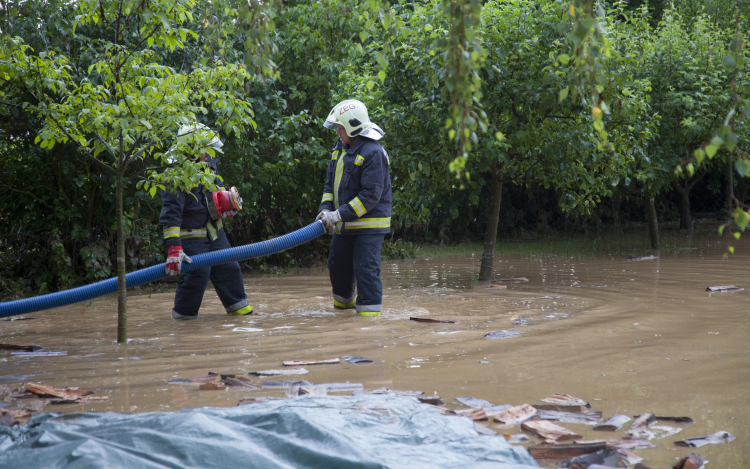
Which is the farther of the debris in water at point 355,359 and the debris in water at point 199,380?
the debris in water at point 355,359

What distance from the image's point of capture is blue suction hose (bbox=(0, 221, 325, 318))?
555 cm

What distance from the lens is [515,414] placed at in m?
3.05

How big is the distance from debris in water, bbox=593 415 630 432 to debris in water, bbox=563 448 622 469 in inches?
15.0

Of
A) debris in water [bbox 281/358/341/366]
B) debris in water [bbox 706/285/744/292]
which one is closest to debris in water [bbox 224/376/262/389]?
debris in water [bbox 281/358/341/366]

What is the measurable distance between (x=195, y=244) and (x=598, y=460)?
179 inches

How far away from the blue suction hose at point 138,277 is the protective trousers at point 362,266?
54cm

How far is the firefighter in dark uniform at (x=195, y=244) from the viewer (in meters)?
5.77

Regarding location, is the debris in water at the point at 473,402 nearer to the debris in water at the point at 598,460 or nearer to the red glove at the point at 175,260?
the debris in water at the point at 598,460

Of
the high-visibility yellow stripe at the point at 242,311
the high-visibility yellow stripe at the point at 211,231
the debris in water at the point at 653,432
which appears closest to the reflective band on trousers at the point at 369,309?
the high-visibility yellow stripe at the point at 242,311

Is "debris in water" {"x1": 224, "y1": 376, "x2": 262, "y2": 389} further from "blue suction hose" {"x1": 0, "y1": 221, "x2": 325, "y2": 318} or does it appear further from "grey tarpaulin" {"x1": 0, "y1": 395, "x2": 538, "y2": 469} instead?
"blue suction hose" {"x1": 0, "y1": 221, "x2": 325, "y2": 318}

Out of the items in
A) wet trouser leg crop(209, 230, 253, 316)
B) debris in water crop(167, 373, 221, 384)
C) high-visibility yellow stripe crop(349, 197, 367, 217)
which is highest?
high-visibility yellow stripe crop(349, 197, 367, 217)

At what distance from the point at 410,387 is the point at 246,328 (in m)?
2.47

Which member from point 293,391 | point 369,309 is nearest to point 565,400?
point 293,391

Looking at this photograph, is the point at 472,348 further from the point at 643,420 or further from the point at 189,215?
the point at 189,215
